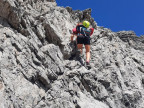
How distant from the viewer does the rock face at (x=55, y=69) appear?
803cm

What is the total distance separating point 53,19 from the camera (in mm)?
13641

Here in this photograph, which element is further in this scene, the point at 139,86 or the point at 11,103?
the point at 139,86

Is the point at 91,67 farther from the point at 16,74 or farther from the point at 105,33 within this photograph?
the point at 16,74

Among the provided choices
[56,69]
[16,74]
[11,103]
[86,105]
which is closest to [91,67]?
[56,69]

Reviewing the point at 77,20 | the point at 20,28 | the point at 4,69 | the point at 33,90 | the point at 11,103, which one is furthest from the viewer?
the point at 77,20

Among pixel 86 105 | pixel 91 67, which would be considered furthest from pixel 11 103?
pixel 91 67

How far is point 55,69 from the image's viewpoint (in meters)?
10.3

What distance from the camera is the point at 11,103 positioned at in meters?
6.75

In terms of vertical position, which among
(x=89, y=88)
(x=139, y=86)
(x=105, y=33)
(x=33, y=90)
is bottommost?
(x=33, y=90)

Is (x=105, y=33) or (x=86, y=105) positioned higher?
(x=105, y=33)

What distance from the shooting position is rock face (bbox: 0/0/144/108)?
803cm

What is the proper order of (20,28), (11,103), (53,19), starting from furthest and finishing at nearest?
(53,19)
(20,28)
(11,103)

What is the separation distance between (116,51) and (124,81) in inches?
122

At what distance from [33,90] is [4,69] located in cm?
167
